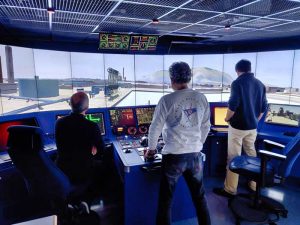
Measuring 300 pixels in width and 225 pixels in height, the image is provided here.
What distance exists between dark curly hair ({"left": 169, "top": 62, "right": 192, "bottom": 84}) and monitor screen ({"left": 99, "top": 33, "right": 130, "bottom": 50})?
243cm

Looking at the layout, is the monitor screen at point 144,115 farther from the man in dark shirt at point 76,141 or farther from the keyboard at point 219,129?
the man in dark shirt at point 76,141

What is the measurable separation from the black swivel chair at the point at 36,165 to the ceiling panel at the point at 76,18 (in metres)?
1.86

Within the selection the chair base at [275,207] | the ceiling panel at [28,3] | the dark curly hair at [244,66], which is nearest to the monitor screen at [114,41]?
the ceiling panel at [28,3]

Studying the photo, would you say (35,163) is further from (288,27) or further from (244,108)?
(288,27)

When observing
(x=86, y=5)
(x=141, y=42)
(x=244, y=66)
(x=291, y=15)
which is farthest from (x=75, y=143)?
(x=291, y=15)

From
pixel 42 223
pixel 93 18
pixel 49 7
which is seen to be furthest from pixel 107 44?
pixel 42 223

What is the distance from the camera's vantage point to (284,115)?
3.21 meters

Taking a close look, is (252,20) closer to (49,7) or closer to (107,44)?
(107,44)

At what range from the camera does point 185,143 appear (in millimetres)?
1616

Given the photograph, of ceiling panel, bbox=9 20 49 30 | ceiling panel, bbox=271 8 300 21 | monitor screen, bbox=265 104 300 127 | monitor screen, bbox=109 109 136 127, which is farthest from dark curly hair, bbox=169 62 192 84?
ceiling panel, bbox=9 20 49 30

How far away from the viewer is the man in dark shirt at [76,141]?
175 cm

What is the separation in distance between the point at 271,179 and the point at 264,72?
4195 mm

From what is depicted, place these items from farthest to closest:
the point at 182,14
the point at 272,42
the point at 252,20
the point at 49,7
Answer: the point at 272,42 → the point at 252,20 → the point at 182,14 → the point at 49,7

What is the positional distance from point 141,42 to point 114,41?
0.50m
